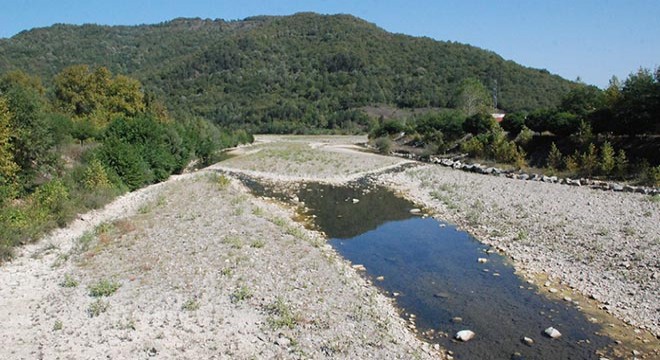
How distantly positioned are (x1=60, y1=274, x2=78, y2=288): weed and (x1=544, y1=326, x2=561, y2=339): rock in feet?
40.6

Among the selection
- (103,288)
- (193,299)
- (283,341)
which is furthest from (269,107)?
(283,341)

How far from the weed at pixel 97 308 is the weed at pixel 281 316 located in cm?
394

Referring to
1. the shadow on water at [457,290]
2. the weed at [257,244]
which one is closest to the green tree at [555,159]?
the shadow on water at [457,290]

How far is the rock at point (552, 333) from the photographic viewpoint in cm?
1072

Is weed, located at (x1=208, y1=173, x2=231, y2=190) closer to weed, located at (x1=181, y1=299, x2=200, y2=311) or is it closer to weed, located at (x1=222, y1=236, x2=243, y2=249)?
weed, located at (x1=222, y1=236, x2=243, y2=249)

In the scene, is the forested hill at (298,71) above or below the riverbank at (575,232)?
above

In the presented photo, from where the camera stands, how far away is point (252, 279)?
43.7 ft

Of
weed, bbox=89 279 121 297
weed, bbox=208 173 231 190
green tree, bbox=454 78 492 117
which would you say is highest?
green tree, bbox=454 78 492 117

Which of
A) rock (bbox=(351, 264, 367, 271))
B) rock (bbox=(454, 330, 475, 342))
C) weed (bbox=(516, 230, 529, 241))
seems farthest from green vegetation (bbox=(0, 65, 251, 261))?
weed (bbox=(516, 230, 529, 241))

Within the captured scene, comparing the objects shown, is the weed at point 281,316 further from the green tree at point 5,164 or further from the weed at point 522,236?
the green tree at point 5,164

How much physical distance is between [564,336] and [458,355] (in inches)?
109

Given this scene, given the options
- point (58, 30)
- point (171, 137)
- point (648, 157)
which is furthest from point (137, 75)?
point (648, 157)

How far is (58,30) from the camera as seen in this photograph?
7210 inches

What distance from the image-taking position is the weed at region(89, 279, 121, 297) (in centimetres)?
1235
